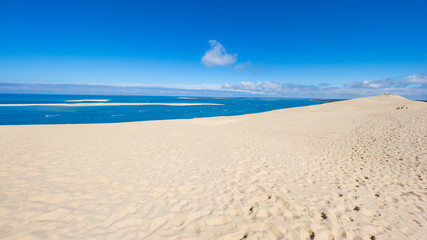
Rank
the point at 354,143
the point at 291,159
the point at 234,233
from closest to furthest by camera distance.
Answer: the point at 234,233 < the point at 291,159 < the point at 354,143

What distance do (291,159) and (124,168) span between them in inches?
288

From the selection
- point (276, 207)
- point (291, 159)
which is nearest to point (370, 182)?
point (291, 159)

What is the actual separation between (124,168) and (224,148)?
17.6 ft

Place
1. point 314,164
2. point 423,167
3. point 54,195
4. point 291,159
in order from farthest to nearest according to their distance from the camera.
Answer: point 291,159, point 314,164, point 423,167, point 54,195

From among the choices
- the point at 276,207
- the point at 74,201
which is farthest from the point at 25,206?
the point at 276,207

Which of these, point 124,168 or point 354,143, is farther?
point 354,143

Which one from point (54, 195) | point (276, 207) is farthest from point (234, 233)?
point (54, 195)

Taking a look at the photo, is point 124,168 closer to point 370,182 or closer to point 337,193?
point 337,193

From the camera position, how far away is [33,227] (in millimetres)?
3559

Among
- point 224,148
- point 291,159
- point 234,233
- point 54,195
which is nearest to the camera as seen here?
point 234,233

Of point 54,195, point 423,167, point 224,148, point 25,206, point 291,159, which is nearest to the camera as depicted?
point 25,206

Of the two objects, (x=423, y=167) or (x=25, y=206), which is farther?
(x=423, y=167)

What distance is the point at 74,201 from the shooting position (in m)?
4.49

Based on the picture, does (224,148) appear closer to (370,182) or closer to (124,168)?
(124,168)
